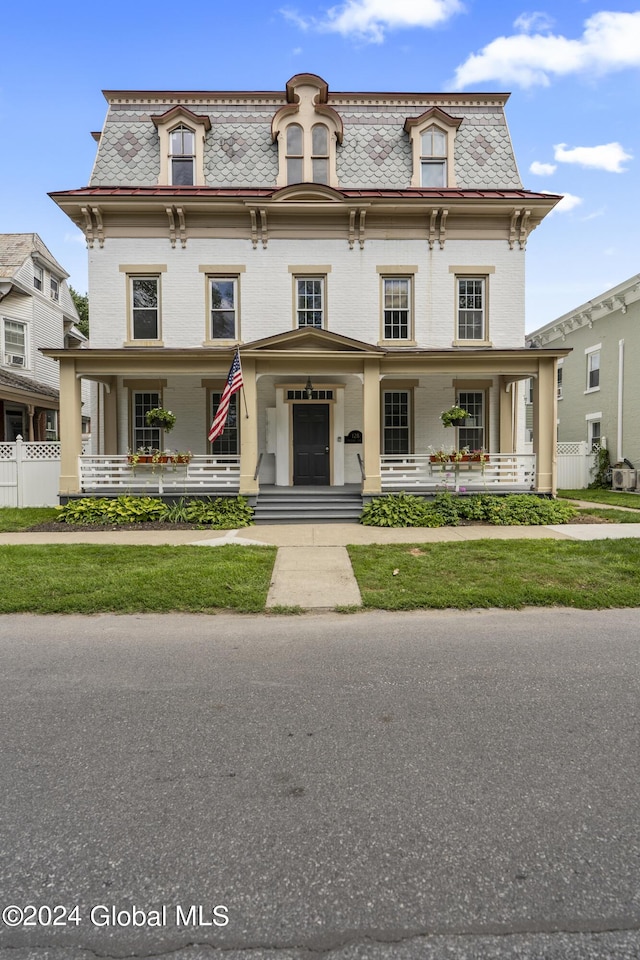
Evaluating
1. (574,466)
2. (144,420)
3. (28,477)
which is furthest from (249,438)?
(574,466)

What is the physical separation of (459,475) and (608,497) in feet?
20.3

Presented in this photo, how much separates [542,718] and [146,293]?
15198 mm

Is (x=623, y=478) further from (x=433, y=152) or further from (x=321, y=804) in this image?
(x=321, y=804)

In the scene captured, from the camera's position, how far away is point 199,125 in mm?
15398

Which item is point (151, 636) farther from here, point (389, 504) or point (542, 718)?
point (389, 504)

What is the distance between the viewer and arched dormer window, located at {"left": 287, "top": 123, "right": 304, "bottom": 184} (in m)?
15.5

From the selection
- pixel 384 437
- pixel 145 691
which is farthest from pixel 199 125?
pixel 145 691

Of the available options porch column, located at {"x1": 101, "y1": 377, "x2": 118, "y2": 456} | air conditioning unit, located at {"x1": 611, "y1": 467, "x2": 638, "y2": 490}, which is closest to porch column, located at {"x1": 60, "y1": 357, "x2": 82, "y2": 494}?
porch column, located at {"x1": 101, "y1": 377, "x2": 118, "y2": 456}

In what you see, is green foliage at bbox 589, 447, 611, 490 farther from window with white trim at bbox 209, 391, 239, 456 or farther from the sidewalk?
window with white trim at bbox 209, 391, 239, 456

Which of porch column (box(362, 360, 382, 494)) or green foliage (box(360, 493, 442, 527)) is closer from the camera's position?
green foliage (box(360, 493, 442, 527))

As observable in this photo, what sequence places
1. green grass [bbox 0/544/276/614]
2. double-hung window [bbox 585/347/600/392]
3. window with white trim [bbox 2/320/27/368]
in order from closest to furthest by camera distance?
green grass [bbox 0/544/276/614] < double-hung window [bbox 585/347/600/392] < window with white trim [bbox 2/320/27/368]

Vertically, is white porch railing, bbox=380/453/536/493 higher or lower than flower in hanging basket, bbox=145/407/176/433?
lower

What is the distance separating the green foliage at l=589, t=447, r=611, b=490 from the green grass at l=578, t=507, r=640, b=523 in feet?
23.9

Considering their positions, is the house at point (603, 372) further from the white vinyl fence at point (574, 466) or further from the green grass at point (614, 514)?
the green grass at point (614, 514)
